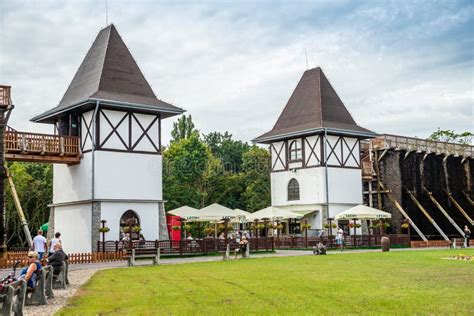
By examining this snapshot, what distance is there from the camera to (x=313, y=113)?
158 feet

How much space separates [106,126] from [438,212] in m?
30.7

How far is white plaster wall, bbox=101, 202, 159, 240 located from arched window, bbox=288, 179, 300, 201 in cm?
1466

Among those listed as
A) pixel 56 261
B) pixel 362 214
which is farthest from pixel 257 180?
pixel 56 261

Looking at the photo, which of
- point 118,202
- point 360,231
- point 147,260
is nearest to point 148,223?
point 118,202

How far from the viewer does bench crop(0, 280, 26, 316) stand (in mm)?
11211

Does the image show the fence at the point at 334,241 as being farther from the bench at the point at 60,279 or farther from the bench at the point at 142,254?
the bench at the point at 60,279

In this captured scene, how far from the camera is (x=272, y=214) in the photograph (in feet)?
136

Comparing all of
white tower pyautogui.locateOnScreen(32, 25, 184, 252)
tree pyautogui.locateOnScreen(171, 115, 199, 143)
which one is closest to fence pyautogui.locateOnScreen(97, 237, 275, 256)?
white tower pyautogui.locateOnScreen(32, 25, 184, 252)

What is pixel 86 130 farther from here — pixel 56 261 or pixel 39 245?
pixel 56 261

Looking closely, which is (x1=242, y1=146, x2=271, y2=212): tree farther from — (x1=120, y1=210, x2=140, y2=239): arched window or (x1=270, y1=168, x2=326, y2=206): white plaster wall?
(x1=120, y1=210, x2=140, y2=239): arched window

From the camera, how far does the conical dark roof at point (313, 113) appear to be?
47.0 m

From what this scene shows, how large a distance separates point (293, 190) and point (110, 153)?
58.5ft

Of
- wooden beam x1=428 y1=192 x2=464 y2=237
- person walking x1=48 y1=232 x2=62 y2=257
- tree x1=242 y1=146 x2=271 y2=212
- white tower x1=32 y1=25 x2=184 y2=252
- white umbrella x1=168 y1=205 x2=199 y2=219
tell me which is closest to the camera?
person walking x1=48 y1=232 x2=62 y2=257

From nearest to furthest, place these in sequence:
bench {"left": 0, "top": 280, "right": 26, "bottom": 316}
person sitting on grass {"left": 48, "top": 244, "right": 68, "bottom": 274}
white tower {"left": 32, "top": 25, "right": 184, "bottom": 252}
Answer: bench {"left": 0, "top": 280, "right": 26, "bottom": 316}
person sitting on grass {"left": 48, "top": 244, "right": 68, "bottom": 274}
white tower {"left": 32, "top": 25, "right": 184, "bottom": 252}
